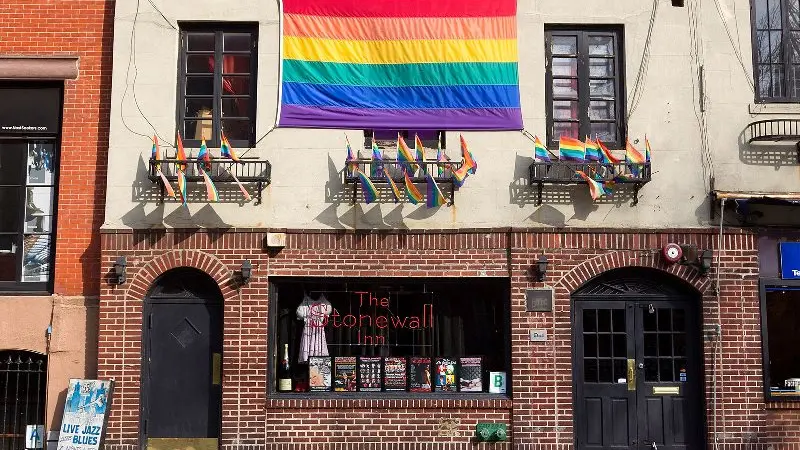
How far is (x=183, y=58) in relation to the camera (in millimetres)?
10594

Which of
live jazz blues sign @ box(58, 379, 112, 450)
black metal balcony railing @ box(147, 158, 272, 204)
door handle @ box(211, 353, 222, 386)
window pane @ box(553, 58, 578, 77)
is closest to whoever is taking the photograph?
live jazz blues sign @ box(58, 379, 112, 450)

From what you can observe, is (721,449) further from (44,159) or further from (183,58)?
(44,159)

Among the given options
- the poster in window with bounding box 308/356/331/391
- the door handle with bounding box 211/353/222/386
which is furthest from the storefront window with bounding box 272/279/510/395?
the door handle with bounding box 211/353/222/386

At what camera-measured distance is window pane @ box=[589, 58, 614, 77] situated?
1059cm

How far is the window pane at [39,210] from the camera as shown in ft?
34.9

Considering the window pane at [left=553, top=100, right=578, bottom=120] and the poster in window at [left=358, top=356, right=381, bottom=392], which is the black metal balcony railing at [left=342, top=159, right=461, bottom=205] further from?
the poster in window at [left=358, top=356, right=381, bottom=392]

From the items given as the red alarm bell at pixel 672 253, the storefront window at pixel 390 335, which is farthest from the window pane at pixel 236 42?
the red alarm bell at pixel 672 253

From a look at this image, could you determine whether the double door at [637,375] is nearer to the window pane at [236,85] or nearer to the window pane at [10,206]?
the window pane at [236,85]

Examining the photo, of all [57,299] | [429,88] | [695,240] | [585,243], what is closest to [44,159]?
[57,299]

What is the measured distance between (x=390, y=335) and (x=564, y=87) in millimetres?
4025

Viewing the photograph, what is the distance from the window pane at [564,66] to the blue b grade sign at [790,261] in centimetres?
355

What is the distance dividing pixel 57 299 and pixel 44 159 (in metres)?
1.93

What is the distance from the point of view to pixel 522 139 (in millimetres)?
10336

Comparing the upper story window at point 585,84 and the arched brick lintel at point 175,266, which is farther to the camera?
the upper story window at point 585,84
